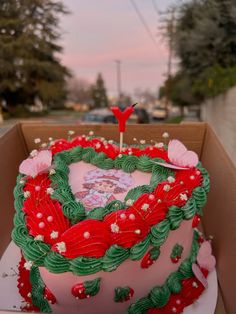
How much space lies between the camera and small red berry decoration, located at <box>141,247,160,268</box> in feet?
6.05

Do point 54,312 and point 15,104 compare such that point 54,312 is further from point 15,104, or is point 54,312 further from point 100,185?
point 15,104

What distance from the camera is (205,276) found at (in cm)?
230

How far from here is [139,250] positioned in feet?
5.73

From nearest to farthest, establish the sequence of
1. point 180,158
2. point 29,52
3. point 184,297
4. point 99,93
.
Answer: point 184,297, point 180,158, point 29,52, point 99,93

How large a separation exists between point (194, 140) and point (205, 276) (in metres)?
1.19

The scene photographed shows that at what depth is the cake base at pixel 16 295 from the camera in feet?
6.83

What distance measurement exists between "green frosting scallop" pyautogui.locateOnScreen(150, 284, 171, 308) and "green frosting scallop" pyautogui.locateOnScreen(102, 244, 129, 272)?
15.7 inches

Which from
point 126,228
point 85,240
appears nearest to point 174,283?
point 126,228

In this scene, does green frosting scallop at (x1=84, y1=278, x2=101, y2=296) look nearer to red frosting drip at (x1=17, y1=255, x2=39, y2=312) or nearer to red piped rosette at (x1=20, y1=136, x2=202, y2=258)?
red piped rosette at (x1=20, y1=136, x2=202, y2=258)

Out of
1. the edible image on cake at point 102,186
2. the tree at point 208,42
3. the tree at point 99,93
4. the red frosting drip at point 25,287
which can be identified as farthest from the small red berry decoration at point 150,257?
the tree at point 99,93

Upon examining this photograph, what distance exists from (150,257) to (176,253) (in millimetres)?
272

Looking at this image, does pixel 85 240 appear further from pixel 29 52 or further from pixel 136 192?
pixel 29 52

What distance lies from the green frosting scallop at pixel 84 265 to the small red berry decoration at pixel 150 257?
255 mm

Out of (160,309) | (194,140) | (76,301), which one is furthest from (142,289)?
(194,140)
